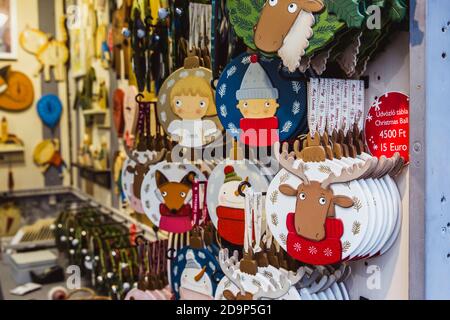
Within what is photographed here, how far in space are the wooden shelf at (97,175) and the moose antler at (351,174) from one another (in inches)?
64.3

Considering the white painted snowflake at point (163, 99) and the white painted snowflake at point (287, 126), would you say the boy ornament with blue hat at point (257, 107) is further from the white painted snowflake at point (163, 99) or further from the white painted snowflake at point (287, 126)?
the white painted snowflake at point (163, 99)

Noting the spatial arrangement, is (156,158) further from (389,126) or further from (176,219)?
(389,126)

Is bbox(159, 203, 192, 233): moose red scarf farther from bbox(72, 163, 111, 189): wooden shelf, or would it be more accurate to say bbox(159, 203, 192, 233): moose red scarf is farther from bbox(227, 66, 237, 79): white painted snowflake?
bbox(72, 163, 111, 189): wooden shelf

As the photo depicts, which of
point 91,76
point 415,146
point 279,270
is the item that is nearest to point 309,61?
point 415,146

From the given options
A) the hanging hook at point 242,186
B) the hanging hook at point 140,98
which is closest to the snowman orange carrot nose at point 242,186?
the hanging hook at point 242,186

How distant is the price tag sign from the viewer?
0.78 m

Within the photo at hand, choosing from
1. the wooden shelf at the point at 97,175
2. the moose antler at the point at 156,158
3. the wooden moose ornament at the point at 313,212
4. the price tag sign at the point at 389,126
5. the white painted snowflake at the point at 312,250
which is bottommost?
the wooden shelf at the point at 97,175

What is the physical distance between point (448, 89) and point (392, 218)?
226mm

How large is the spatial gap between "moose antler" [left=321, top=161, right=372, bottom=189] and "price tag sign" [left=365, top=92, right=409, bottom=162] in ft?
0.25

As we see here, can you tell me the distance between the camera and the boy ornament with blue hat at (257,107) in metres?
0.90

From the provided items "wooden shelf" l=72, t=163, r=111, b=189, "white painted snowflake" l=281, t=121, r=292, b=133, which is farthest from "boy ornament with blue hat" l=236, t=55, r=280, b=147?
"wooden shelf" l=72, t=163, r=111, b=189

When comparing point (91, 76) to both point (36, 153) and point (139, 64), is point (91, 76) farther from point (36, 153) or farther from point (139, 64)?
point (139, 64)

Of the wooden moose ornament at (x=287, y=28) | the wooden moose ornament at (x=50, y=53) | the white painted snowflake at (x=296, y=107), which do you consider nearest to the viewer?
the wooden moose ornament at (x=287, y=28)

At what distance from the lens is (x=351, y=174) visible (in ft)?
2.44
